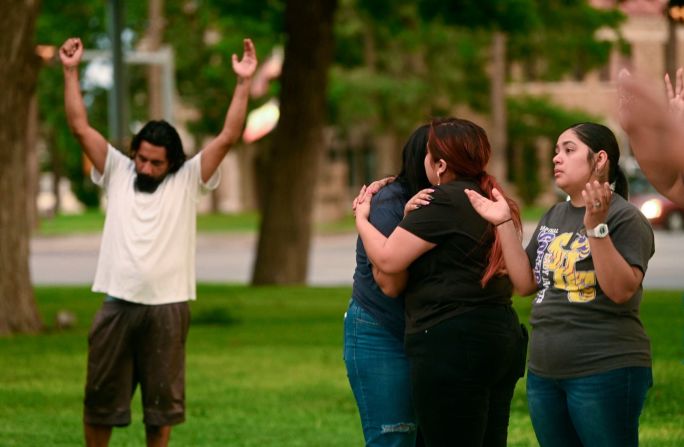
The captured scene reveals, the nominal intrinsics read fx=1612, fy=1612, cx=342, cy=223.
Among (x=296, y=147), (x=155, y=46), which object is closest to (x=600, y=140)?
(x=296, y=147)

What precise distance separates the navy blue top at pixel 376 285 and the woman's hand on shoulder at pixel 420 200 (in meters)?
0.18

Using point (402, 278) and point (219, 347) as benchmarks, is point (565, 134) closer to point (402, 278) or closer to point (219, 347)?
point (402, 278)

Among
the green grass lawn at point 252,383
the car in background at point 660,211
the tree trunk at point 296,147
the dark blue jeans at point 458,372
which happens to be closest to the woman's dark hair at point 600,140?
the dark blue jeans at point 458,372

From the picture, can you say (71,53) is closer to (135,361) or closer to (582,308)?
(135,361)

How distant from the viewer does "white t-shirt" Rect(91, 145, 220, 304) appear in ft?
24.2

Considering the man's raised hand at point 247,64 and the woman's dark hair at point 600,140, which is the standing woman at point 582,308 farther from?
the man's raised hand at point 247,64

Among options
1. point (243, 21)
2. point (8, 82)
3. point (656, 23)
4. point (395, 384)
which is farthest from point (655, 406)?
point (656, 23)

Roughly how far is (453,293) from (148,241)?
229 cm

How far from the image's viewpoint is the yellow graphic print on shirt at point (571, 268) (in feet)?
17.6


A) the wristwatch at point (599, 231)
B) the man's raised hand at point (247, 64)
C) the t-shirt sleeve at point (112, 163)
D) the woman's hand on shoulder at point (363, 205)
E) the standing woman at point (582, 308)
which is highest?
the man's raised hand at point (247, 64)

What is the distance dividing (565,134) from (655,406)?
16.5 ft

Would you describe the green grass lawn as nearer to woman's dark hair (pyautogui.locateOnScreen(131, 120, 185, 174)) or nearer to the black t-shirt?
woman's dark hair (pyautogui.locateOnScreen(131, 120, 185, 174))

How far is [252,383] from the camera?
11742mm

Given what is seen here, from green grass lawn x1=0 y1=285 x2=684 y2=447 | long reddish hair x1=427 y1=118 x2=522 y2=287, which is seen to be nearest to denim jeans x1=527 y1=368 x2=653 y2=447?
long reddish hair x1=427 y1=118 x2=522 y2=287
